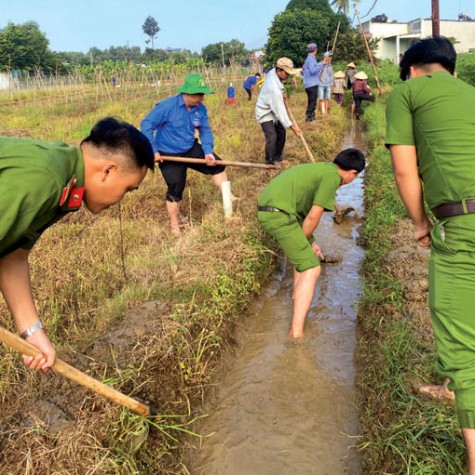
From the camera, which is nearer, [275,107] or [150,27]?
[275,107]

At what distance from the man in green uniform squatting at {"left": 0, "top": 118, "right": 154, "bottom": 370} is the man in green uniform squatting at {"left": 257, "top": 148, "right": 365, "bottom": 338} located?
185 cm

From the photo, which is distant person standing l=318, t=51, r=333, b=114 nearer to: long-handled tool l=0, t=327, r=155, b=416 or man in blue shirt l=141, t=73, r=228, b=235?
man in blue shirt l=141, t=73, r=228, b=235

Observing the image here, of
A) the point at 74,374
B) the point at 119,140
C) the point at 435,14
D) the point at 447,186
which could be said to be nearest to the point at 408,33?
the point at 435,14

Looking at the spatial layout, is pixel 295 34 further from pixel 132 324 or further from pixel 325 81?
pixel 132 324

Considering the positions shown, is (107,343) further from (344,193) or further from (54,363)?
(344,193)

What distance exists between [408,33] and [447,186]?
49435mm

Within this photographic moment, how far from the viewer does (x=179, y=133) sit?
476 cm

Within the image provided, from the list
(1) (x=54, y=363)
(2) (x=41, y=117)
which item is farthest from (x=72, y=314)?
(2) (x=41, y=117)

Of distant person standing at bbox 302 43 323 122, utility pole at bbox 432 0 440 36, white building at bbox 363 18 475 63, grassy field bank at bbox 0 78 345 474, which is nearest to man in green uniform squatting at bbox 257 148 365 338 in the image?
grassy field bank at bbox 0 78 345 474

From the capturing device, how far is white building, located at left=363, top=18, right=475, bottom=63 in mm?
41219

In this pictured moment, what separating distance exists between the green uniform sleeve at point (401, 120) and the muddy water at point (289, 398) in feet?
5.64

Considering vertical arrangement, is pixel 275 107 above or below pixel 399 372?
above

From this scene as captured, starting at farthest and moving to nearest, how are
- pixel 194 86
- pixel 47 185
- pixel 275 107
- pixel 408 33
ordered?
pixel 408 33, pixel 275 107, pixel 194 86, pixel 47 185

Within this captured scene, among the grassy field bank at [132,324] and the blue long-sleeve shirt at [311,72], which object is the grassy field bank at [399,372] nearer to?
the grassy field bank at [132,324]
